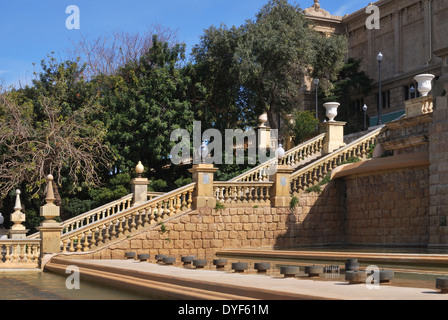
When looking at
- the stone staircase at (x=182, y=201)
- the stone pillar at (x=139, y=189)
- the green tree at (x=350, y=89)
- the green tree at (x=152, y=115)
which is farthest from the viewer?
the green tree at (x=350, y=89)

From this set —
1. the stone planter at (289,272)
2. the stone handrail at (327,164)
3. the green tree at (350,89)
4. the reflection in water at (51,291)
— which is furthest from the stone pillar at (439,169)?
the green tree at (350,89)

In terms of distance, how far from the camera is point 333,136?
86.9ft

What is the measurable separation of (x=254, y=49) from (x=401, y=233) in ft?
46.2

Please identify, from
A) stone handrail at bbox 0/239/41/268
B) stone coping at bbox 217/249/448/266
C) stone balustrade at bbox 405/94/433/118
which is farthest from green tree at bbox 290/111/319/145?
stone handrail at bbox 0/239/41/268

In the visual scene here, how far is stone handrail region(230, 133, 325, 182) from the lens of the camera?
24156mm

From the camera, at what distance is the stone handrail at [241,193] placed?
72.3 ft

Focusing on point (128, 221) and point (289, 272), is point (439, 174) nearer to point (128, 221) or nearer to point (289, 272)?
point (289, 272)

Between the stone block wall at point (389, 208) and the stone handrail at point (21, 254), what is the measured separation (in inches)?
401

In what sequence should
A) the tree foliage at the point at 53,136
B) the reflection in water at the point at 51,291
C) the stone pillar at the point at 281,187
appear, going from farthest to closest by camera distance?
1. the tree foliage at the point at 53,136
2. the stone pillar at the point at 281,187
3. the reflection in water at the point at 51,291

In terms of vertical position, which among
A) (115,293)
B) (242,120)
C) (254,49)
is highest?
(254,49)

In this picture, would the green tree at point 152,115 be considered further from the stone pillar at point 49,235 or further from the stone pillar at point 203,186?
the stone pillar at point 49,235

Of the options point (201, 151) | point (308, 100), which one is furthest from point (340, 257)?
point (308, 100)

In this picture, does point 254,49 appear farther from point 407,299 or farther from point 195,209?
point 407,299
